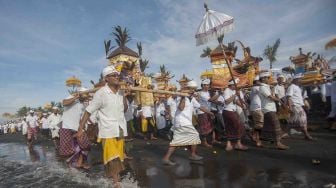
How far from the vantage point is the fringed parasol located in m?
7.89

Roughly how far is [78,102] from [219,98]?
379 centimetres

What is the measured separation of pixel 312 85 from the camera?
13.0 meters

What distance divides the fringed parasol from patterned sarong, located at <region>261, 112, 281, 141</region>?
2.42 meters

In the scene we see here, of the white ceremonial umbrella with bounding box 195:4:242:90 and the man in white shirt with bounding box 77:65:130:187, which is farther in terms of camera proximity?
the white ceremonial umbrella with bounding box 195:4:242:90

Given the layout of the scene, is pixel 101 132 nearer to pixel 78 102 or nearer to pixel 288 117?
pixel 78 102

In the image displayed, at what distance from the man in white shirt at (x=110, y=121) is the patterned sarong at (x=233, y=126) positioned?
3613 millimetres

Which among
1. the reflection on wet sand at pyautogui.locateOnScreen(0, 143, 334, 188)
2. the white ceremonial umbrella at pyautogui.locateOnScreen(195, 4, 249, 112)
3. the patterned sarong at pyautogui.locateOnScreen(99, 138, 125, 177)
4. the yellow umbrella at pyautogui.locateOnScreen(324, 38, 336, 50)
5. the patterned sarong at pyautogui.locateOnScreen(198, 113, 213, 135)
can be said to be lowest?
the reflection on wet sand at pyautogui.locateOnScreen(0, 143, 334, 188)

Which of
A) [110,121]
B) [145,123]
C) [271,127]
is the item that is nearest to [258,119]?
[271,127]

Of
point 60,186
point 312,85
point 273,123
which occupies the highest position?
point 312,85

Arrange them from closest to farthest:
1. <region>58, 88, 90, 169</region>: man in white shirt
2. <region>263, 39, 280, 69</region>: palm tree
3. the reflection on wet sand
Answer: the reflection on wet sand
<region>58, 88, 90, 169</region>: man in white shirt
<region>263, 39, 280, 69</region>: palm tree

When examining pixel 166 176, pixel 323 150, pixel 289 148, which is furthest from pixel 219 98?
pixel 166 176

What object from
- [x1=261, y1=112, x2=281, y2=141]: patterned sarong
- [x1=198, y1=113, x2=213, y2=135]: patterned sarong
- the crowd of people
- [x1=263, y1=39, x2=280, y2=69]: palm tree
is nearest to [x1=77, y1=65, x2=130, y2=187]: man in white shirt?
the crowd of people

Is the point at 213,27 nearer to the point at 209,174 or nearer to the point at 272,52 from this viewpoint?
the point at 209,174

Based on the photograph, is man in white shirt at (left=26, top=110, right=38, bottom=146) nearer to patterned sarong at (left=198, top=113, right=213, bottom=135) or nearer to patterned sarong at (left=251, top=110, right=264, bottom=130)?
patterned sarong at (left=198, top=113, right=213, bottom=135)
